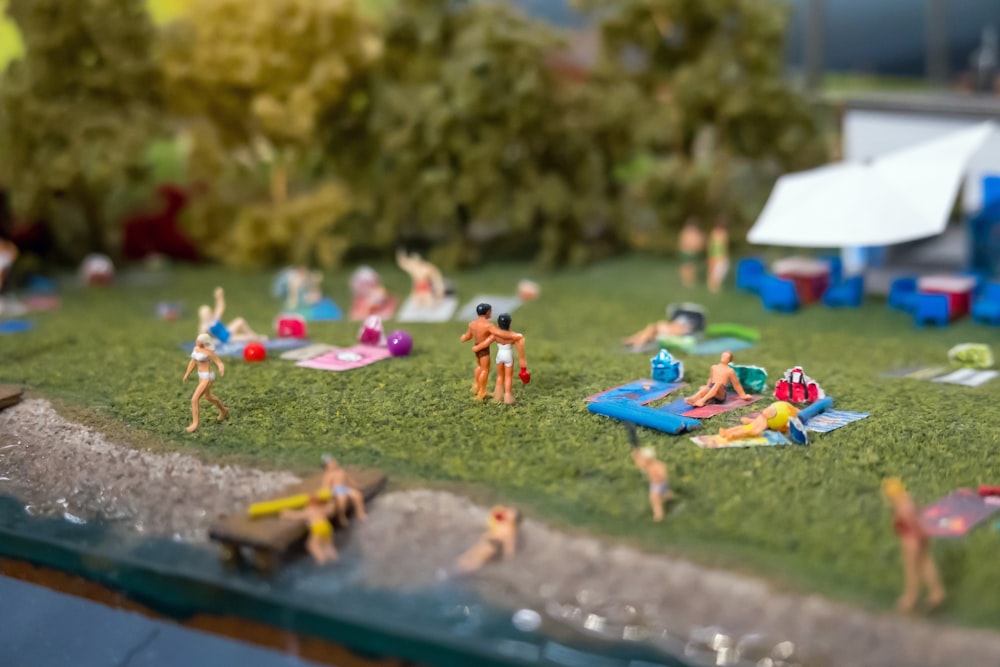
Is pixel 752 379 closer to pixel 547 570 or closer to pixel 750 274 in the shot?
pixel 547 570

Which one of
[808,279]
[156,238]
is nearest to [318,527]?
[808,279]

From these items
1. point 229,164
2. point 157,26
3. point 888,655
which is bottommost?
point 888,655

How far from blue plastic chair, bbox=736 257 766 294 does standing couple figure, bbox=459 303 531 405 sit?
7.08 metres

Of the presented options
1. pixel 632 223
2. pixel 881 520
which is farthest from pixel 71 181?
pixel 881 520

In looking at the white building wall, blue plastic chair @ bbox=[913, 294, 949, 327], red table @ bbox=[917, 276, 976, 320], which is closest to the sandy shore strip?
blue plastic chair @ bbox=[913, 294, 949, 327]

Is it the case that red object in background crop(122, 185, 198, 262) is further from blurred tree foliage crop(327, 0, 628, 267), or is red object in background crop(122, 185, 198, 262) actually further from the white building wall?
the white building wall

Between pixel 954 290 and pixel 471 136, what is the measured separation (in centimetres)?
859

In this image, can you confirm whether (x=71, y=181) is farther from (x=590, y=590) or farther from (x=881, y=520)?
(x=881, y=520)

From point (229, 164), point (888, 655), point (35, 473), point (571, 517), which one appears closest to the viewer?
point (888, 655)

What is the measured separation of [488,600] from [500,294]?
31.3 ft

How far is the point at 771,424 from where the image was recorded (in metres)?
9.36

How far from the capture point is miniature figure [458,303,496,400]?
10.2 meters

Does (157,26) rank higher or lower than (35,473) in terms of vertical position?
higher

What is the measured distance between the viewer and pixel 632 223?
19.6 metres
